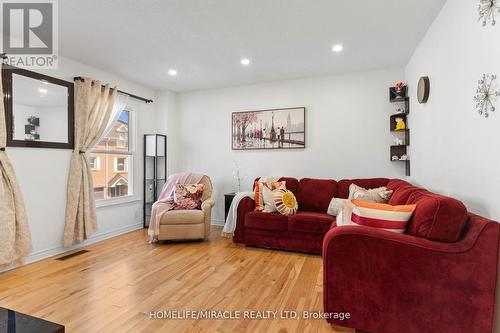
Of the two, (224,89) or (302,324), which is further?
(224,89)

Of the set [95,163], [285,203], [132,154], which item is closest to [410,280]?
[285,203]

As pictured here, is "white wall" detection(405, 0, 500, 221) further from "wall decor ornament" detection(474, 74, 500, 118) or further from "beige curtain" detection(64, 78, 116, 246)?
"beige curtain" detection(64, 78, 116, 246)

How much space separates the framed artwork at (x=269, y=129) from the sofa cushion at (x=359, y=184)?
91 centimetres

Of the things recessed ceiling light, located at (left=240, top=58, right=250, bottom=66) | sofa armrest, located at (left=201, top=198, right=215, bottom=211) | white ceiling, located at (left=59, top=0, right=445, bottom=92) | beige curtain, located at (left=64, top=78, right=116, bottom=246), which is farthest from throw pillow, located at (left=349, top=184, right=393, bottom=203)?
beige curtain, located at (left=64, top=78, right=116, bottom=246)

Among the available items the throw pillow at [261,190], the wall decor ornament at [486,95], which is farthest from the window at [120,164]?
the wall decor ornament at [486,95]

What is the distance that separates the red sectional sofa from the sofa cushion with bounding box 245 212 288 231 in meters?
1.59

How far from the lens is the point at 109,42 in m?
2.97

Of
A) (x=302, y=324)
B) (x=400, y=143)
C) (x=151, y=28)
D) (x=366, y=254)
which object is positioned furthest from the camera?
(x=400, y=143)

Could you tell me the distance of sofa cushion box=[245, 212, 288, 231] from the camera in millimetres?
3383

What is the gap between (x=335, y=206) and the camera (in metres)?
3.41

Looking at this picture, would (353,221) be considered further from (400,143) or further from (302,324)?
(400,143)

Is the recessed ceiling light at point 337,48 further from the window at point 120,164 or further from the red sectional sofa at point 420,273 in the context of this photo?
the window at point 120,164

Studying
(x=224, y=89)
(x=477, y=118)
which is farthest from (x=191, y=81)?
(x=477, y=118)

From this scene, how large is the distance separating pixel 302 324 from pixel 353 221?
0.81m
